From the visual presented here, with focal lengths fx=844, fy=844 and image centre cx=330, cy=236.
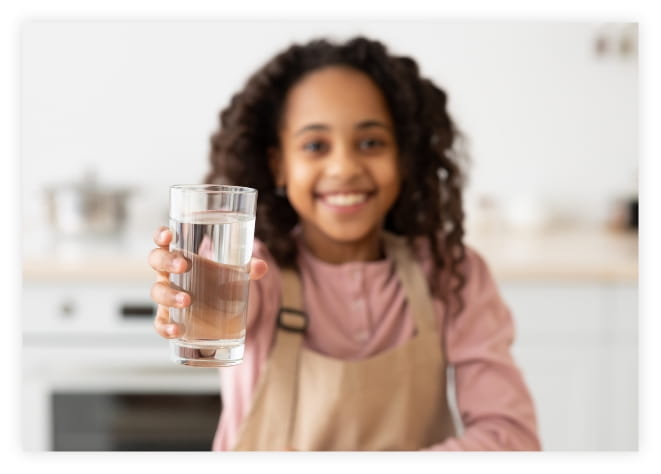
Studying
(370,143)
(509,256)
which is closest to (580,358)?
(509,256)

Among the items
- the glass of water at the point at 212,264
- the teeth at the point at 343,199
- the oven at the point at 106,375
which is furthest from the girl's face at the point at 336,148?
the oven at the point at 106,375

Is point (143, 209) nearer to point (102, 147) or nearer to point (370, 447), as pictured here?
point (102, 147)

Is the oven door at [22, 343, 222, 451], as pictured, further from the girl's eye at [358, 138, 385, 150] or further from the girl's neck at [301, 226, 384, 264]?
the girl's eye at [358, 138, 385, 150]

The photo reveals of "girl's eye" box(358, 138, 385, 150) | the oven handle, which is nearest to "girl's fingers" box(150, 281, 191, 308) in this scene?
"girl's eye" box(358, 138, 385, 150)

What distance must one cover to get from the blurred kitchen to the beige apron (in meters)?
0.16

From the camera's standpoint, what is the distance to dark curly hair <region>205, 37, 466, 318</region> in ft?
3.18

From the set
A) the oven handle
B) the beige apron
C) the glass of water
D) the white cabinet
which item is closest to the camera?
the glass of water

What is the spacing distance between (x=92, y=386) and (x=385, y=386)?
1.53 feet

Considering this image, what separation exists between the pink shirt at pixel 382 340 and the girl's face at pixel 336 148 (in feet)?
0.23

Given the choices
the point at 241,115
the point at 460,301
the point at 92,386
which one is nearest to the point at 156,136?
the point at 241,115

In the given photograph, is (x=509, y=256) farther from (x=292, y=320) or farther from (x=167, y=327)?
(x=167, y=327)

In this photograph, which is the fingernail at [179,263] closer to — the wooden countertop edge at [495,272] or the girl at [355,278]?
the girl at [355,278]

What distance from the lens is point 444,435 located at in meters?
0.99

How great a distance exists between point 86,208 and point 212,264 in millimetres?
475
